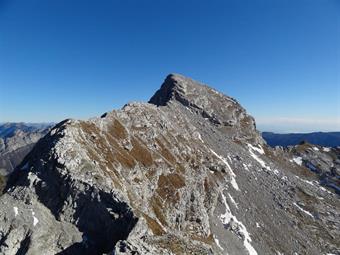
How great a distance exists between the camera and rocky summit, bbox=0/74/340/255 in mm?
45375

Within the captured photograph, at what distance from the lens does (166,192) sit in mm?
77125

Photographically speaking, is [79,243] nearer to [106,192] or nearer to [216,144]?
[106,192]

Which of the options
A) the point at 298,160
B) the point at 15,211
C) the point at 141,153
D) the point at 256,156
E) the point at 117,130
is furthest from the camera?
the point at 298,160

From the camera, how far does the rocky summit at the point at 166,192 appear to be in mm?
45375

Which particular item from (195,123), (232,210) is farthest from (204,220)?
(195,123)

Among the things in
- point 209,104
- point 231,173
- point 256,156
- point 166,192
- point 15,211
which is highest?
point 209,104

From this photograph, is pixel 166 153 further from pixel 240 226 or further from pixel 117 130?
pixel 240 226

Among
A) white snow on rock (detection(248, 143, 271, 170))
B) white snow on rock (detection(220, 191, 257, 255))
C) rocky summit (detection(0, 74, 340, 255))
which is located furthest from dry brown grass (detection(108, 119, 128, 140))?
white snow on rock (detection(248, 143, 271, 170))

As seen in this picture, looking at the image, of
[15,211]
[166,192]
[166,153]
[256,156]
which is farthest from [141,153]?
[256,156]

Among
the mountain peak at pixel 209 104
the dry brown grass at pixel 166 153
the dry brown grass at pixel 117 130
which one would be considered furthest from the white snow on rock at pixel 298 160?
the dry brown grass at pixel 117 130

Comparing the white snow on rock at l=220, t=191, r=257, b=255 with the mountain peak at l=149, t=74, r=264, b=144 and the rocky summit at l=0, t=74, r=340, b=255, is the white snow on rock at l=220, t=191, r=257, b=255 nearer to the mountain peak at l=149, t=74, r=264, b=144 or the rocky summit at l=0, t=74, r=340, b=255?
the rocky summit at l=0, t=74, r=340, b=255

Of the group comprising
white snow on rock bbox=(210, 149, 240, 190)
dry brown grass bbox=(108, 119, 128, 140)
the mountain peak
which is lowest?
white snow on rock bbox=(210, 149, 240, 190)

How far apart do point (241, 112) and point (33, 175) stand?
137623 millimetres

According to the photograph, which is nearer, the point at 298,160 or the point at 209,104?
the point at 298,160
